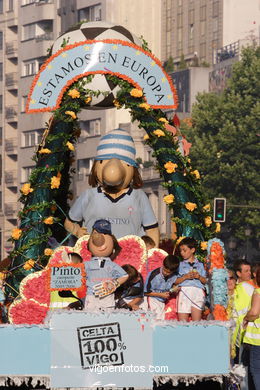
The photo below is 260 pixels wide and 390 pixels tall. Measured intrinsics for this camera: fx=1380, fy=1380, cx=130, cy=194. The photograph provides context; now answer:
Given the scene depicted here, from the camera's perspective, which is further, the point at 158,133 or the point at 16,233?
the point at 158,133

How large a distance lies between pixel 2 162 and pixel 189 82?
1852 cm

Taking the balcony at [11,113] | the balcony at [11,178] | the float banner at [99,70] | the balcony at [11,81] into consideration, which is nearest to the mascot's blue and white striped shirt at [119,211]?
the float banner at [99,70]

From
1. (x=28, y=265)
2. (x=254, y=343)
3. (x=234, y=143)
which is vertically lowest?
(x=254, y=343)

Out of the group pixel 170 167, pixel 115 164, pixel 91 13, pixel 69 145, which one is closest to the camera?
pixel 115 164

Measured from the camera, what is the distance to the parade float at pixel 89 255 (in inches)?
466

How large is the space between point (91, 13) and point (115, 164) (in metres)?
87.7

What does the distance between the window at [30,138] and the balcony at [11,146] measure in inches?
54.5

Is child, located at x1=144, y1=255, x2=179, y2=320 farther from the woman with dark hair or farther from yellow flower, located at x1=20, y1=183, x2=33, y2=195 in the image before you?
yellow flower, located at x1=20, y1=183, x2=33, y2=195

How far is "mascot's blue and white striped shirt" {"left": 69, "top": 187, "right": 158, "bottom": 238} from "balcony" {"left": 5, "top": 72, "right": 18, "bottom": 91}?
9175 cm

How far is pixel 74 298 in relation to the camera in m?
13.7

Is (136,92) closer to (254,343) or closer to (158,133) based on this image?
(158,133)

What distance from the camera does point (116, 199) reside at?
15.9 m

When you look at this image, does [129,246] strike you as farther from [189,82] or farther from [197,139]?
[189,82]

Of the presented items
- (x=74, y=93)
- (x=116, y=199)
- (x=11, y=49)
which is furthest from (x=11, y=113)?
(x=116, y=199)
